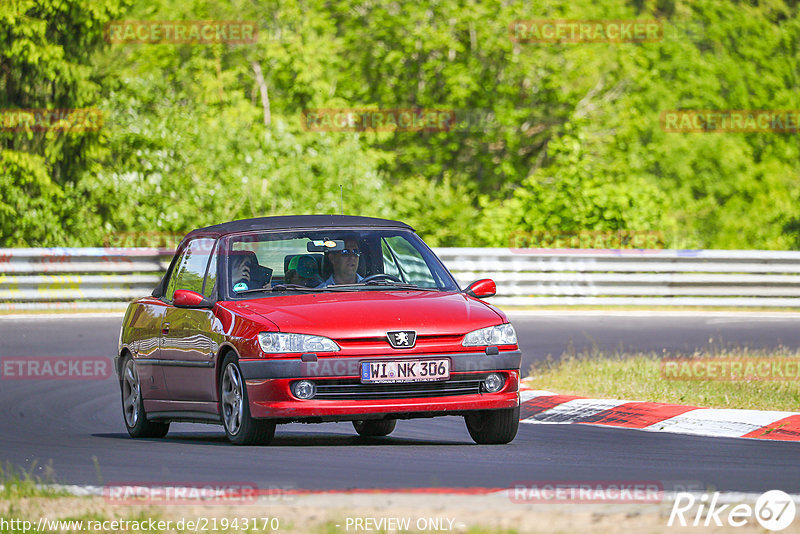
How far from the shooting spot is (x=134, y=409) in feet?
35.1

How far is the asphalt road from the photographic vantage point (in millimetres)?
7434

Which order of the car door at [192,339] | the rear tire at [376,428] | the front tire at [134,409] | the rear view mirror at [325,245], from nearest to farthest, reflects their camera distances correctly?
the car door at [192,339] → the rear view mirror at [325,245] → the rear tire at [376,428] → the front tire at [134,409]

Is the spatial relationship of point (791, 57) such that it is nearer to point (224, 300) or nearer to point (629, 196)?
point (629, 196)

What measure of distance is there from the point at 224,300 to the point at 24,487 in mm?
2878

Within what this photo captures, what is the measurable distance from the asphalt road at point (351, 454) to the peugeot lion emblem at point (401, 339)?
0.63 metres

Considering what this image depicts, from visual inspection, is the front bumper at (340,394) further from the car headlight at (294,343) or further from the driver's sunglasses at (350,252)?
the driver's sunglasses at (350,252)

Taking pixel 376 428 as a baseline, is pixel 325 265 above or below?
above

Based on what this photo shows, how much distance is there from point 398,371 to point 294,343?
0.62m

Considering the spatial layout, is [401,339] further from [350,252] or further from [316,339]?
[350,252]

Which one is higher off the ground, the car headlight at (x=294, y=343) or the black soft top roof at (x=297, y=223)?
the black soft top roof at (x=297, y=223)

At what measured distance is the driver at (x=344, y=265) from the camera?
9.69m

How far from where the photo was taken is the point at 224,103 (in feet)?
116

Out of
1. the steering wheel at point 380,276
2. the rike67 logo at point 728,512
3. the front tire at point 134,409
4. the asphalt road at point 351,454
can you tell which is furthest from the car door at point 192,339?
the rike67 logo at point 728,512

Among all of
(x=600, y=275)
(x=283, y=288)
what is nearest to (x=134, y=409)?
(x=283, y=288)
